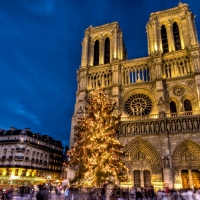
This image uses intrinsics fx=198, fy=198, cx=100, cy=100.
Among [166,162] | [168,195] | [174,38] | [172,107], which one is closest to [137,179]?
[166,162]

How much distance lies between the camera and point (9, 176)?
29094mm

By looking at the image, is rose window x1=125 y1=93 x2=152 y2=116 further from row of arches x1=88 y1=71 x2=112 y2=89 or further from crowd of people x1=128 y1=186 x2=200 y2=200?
crowd of people x1=128 y1=186 x2=200 y2=200

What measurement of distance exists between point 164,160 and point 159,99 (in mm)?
7160

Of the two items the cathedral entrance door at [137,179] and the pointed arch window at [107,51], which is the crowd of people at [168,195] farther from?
the pointed arch window at [107,51]

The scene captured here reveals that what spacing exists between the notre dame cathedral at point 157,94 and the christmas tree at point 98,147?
707 centimetres

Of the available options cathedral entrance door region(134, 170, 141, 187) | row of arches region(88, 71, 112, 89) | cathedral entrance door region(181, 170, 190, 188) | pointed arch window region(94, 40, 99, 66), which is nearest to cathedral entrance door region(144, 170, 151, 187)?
cathedral entrance door region(134, 170, 141, 187)

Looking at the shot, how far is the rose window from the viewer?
83.5 feet

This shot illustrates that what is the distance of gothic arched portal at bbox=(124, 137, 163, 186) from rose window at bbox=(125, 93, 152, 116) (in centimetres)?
417

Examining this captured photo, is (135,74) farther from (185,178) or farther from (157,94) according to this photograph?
(185,178)

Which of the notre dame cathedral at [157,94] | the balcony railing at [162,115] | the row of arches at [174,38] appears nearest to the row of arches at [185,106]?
the notre dame cathedral at [157,94]

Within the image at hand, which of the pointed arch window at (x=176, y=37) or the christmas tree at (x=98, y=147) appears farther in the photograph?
the pointed arch window at (x=176, y=37)

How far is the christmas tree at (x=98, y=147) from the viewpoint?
14.6 meters

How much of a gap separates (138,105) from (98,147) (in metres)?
12.6

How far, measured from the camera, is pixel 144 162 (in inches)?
884
